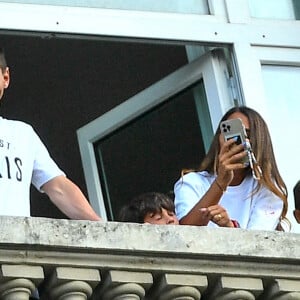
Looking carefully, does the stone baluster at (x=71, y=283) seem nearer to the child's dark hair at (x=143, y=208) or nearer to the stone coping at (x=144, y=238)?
the stone coping at (x=144, y=238)

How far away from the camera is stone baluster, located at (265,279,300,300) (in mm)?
9711

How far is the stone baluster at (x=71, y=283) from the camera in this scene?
936 cm

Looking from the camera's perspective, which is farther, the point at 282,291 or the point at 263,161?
the point at 263,161

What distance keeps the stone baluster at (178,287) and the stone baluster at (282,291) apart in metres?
0.35

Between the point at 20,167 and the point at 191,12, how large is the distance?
3192 mm

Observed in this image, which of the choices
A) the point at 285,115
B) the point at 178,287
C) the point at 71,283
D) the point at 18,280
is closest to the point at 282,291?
the point at 178,287

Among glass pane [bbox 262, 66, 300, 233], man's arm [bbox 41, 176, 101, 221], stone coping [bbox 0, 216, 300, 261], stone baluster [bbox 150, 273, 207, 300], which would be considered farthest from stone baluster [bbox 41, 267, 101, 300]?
glass pane [bbox 262, 66, 300, 233]

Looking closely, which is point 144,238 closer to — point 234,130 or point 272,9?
point 234,130

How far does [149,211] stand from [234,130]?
0.59 metres

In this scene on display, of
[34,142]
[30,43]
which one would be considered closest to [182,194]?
[34,142]

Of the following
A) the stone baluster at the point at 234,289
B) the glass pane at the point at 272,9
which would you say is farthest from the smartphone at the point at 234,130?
the glass pane at the point at 272,9

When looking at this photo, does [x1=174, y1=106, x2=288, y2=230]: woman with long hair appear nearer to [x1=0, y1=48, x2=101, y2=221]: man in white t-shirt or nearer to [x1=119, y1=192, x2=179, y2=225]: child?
[x1=119, y1=192, x2=179, y2=225]: child

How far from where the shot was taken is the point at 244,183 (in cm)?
1070

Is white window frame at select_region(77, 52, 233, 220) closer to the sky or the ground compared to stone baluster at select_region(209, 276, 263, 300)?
closer to the sky
